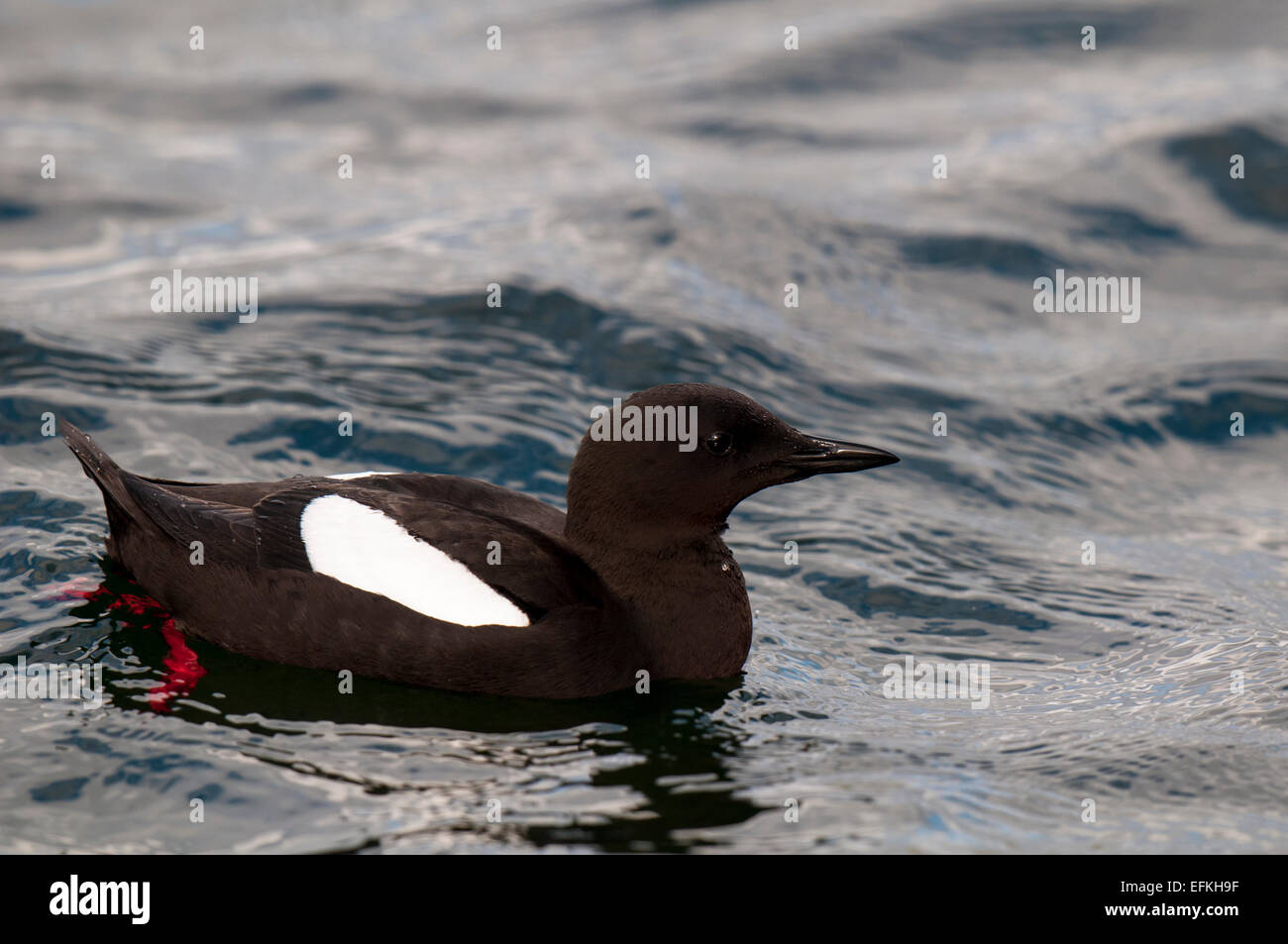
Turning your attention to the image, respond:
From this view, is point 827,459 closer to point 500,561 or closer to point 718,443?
point 718,443

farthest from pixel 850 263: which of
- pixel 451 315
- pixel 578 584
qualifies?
pixel 578 584

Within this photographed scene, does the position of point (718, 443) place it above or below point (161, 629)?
above

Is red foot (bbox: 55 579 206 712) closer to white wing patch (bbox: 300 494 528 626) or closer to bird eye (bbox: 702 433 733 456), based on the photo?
white wing patch (bbox: 300 494 528 626)

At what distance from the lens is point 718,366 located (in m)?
9.90

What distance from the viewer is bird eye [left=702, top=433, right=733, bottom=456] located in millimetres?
6012

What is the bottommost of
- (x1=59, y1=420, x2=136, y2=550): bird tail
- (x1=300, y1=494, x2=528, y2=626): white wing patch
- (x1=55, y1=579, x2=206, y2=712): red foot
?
(x1=55, y1=579, x2=206, y2=712): red foot

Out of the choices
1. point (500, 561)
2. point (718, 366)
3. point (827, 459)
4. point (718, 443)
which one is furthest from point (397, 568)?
point (718, 366)

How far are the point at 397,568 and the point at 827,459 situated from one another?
5.89 ft

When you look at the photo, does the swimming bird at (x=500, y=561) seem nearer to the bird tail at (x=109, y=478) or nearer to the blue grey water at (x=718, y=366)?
the bird tail at (x=109, y=478)

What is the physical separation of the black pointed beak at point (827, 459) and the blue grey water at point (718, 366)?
3.03ft

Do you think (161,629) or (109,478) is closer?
(161,629)

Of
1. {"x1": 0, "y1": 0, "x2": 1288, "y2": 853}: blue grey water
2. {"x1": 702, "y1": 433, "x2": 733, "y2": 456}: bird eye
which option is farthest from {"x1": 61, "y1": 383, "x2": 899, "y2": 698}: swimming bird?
{"x1": 0, "y1": 0, "x2": 1288, "y2": 853}: blue grey water

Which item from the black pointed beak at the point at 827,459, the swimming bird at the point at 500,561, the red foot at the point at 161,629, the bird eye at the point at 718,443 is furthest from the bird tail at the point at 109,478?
the black pointed beak at the point at 827,459

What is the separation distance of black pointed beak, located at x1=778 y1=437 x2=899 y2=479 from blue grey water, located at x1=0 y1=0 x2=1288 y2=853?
0.92m
